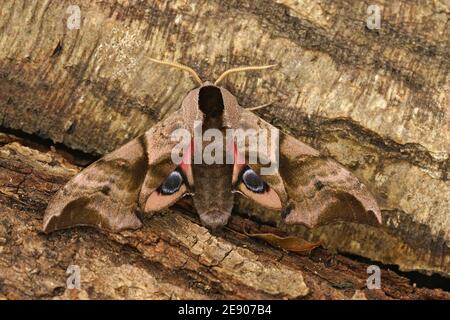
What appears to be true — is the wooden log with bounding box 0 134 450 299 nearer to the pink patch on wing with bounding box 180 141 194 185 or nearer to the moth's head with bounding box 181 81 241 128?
the pink patch on wing with bounding box 180 141 194 185

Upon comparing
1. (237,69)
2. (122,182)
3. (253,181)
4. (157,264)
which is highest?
(237,69)

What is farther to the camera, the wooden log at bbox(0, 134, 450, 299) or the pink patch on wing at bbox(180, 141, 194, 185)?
the pink patch on wing at bbox(180, 141, 194, 185)

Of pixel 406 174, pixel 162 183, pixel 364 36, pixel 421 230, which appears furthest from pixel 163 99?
pixel 421 230

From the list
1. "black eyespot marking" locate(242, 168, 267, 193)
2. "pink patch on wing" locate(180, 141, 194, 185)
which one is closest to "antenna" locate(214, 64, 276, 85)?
"pink patch on wing" locate(180, 141, 194, 185)

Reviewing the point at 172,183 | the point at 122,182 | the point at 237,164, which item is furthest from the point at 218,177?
the point at 122,182

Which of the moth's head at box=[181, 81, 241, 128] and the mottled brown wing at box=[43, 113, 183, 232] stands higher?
the moth's head at box=[181, 81, 241, 128]

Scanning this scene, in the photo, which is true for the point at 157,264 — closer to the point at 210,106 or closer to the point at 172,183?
the point at 172,183

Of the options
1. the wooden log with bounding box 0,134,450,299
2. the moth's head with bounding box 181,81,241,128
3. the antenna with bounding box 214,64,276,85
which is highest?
the antenna with bounding box 214,64,276,85
